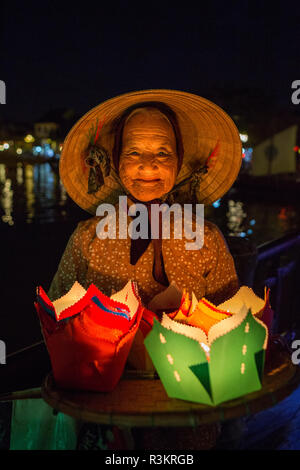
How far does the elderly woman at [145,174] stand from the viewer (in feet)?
6.76

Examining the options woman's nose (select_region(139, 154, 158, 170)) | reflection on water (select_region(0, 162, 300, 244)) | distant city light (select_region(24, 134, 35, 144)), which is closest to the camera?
woman's nose (select_region(139, 154, 158, 170))

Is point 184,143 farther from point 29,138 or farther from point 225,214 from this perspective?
point 29,138

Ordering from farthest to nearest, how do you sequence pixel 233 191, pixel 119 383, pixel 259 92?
1. pixel 259 92
2. pixel 233 191
3. pixel 119 383

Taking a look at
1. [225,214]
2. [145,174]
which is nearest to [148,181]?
[145,174]

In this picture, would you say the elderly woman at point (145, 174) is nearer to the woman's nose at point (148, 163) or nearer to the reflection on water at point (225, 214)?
the woman's nose at point (148, 163)

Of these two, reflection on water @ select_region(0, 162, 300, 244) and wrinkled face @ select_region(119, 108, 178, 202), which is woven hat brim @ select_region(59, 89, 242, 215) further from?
reflection on water @ select_region(0, 162, 300, 244)

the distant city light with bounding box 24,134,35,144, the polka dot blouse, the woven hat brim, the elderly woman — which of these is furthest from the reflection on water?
the distant city light with bounding box 24,134,35,144

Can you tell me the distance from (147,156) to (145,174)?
0.08 meters

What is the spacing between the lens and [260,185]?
2647 cm

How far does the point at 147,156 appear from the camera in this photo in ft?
6.72

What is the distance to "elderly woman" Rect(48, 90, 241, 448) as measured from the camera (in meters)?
2.06
